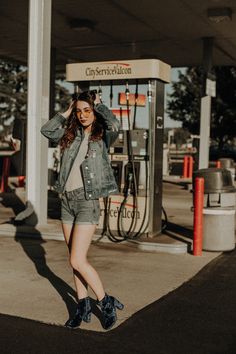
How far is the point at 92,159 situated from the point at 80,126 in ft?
1.14

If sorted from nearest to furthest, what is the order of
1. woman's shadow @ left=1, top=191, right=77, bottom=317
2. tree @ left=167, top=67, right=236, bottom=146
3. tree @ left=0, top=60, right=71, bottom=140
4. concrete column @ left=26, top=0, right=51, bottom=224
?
woman's shadow @ left=1, top=191, right=77, bottom=317, concrete column @ left=26, top=0, right=51, bottom=224, tree @ left=167, top=67, right=236, bottom=146, tree @ left=0, top=60, right=71, bottom=140

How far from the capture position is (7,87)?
66062 millimetres

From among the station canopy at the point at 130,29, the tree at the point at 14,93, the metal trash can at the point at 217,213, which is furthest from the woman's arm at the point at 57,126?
the tree at the point at 14,93

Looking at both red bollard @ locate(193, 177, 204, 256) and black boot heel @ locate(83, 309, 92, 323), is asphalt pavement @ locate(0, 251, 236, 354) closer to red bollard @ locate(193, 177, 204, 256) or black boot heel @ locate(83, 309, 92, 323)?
black boot heel @ locate(83, 309, 92, 323)

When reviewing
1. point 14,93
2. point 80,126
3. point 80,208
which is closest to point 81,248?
point 80,208

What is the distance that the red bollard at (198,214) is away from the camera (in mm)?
7629

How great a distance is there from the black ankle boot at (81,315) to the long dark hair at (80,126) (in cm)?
129

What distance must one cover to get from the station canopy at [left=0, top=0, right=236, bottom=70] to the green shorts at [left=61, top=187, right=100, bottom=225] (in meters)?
8.62

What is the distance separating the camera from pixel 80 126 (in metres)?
4.78

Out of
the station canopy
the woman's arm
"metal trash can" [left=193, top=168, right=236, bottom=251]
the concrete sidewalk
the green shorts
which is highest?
the station canopy

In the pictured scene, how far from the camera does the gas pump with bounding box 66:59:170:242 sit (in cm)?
852

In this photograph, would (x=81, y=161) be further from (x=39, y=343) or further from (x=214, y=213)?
(x=214, y=213)

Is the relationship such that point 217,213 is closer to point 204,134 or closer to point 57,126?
point 57,126

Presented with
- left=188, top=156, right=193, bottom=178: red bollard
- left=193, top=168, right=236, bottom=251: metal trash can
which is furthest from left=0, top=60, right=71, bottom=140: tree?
left=193, top=168, right=236, bottom=251: metal trash can
